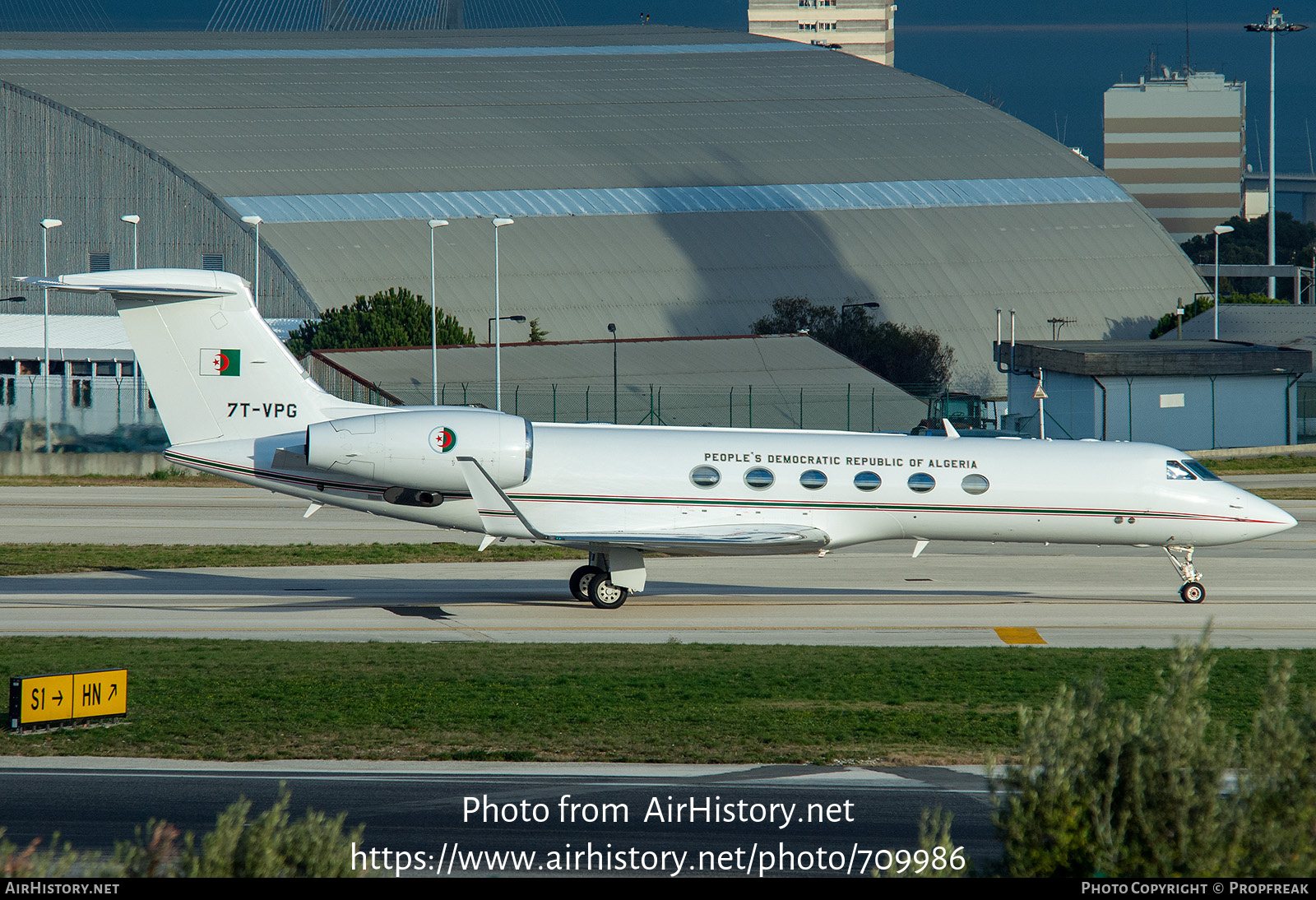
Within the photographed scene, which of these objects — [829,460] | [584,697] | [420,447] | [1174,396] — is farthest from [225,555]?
[1174,396]

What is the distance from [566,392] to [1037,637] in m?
41.6

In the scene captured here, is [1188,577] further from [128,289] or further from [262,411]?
[128,289]

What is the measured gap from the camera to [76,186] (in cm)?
7756

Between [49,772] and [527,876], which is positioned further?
[49,772]

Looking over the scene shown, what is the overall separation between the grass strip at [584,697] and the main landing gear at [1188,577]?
5.25 metres

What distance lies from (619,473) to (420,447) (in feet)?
11.8

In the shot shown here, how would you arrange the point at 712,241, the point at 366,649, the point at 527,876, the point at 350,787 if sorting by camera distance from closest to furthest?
the point at 527,876
the point at 350,787
the point at 366,649
the point at 712,241

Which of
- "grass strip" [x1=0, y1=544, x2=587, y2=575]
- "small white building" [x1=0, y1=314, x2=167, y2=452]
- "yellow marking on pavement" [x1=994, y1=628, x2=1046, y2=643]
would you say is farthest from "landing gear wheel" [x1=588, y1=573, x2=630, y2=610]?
"small white building" [x1=0, y1=314, x2=167, y2=452]

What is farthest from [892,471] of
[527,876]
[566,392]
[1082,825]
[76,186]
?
[76,186]

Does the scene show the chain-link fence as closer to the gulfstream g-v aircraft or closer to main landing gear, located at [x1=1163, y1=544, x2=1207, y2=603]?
main landing gear, located at [x1=1163, y1=544, x2=1207, y2=603]

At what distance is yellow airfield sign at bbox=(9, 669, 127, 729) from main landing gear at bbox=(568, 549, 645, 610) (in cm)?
1051

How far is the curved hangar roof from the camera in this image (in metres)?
77.1

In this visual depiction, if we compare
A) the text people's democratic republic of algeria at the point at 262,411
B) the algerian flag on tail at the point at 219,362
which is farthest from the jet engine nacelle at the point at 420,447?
Result: the algerian flag on tail at the point at 219,362

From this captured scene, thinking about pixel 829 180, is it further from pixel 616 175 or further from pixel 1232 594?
pixel 1232 594
